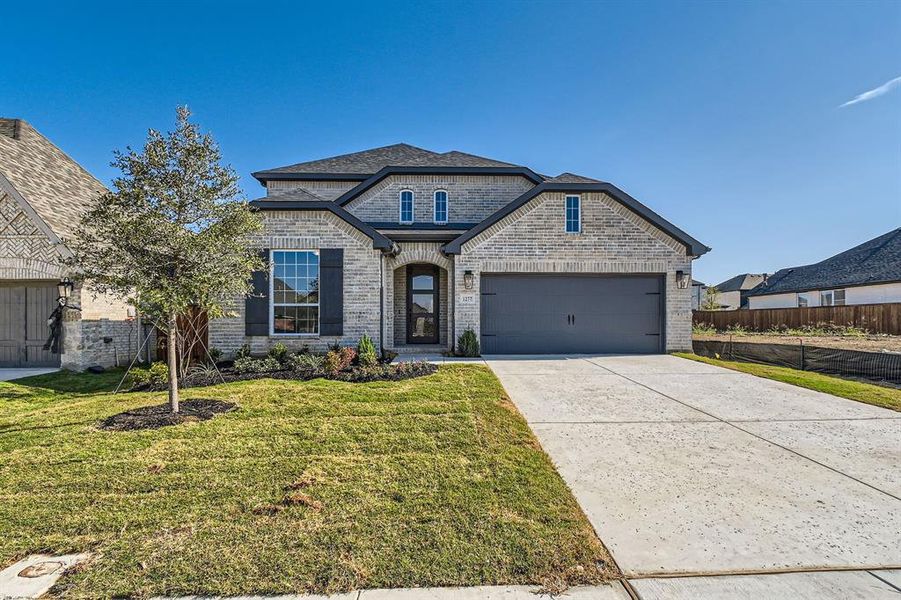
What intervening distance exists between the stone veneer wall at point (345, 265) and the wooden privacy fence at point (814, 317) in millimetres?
20707

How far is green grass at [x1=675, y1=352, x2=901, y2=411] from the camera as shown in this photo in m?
6.50

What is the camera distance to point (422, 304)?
13164 mm

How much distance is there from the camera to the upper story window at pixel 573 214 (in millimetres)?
11531

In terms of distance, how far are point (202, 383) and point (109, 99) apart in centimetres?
1117

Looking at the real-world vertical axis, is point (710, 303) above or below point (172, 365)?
above

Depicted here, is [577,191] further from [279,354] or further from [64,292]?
[64,292]

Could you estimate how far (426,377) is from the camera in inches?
319

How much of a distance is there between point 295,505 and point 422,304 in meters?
10.1

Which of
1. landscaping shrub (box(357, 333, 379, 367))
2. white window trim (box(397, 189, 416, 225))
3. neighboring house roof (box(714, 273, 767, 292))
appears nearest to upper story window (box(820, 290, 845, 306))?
neighboring house roof (box(714, 273, 767, 292))

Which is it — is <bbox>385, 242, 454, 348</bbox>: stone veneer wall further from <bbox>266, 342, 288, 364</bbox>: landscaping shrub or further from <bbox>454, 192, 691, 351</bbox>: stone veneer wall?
<bbox>266, 342, 288, 364</bbox>: landscaping shrub

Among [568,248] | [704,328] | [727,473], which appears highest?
[568,248]

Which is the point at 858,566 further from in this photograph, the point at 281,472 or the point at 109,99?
the point at 109,99

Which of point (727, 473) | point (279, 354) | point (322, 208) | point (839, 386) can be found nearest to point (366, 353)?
point (279, 354)

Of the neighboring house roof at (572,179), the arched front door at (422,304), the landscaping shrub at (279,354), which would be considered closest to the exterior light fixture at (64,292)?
the landscaping shrub at (279,354)
